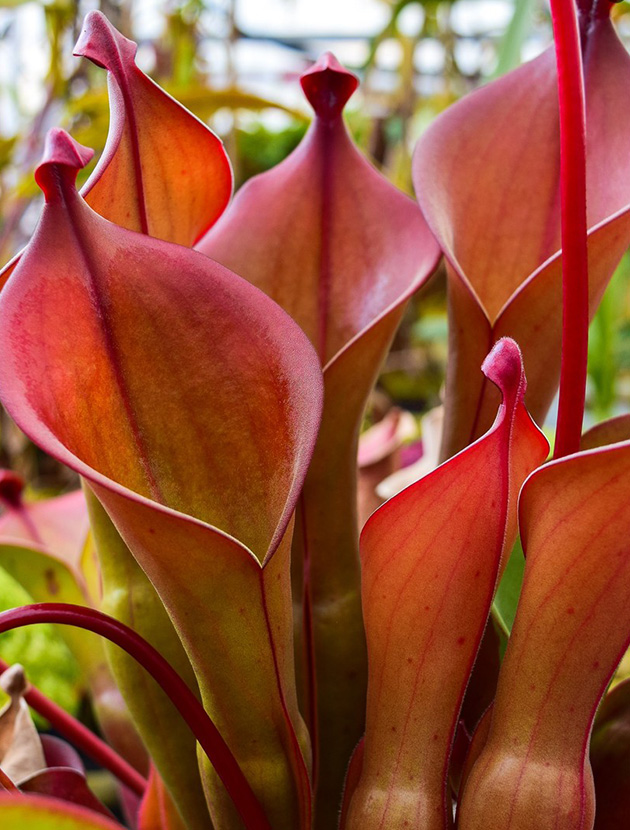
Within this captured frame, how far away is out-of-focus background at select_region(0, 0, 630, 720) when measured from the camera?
31.0 inches

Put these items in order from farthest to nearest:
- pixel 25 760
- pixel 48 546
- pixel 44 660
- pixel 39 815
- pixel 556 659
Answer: pixel 44 660
pixel 48 546
pixel 25 760
pixel 556 659
pixel 39 815

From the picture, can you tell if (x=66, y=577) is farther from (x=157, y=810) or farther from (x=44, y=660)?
(x=44, y=660)

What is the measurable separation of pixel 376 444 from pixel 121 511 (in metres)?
0.33

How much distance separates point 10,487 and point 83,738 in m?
0.14

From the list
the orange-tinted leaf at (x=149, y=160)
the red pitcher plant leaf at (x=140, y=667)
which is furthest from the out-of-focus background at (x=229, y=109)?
the red pitcher plant leaf at (x=140, y=667)

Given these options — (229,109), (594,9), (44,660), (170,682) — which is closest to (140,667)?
(170,682)

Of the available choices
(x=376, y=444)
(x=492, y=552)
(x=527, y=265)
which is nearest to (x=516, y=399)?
(x=492, y=552)

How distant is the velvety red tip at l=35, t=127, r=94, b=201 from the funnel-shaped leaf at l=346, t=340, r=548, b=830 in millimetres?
133

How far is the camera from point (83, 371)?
0.81 feet

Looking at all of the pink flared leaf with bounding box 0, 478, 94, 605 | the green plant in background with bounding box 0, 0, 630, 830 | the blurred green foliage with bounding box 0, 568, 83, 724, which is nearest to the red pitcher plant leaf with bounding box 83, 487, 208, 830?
the green plant in background with bounding box 0, 0, 630, 830

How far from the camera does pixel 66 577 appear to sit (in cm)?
42

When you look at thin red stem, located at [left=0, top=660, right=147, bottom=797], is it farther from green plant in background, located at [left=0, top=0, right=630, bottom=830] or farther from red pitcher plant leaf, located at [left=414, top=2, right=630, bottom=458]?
red pitcher plant leaf, located at [left=414, top=2, right=630, bottom=458]

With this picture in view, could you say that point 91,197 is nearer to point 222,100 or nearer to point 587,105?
point 587,105

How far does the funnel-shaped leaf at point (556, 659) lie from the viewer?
0.24 meters
